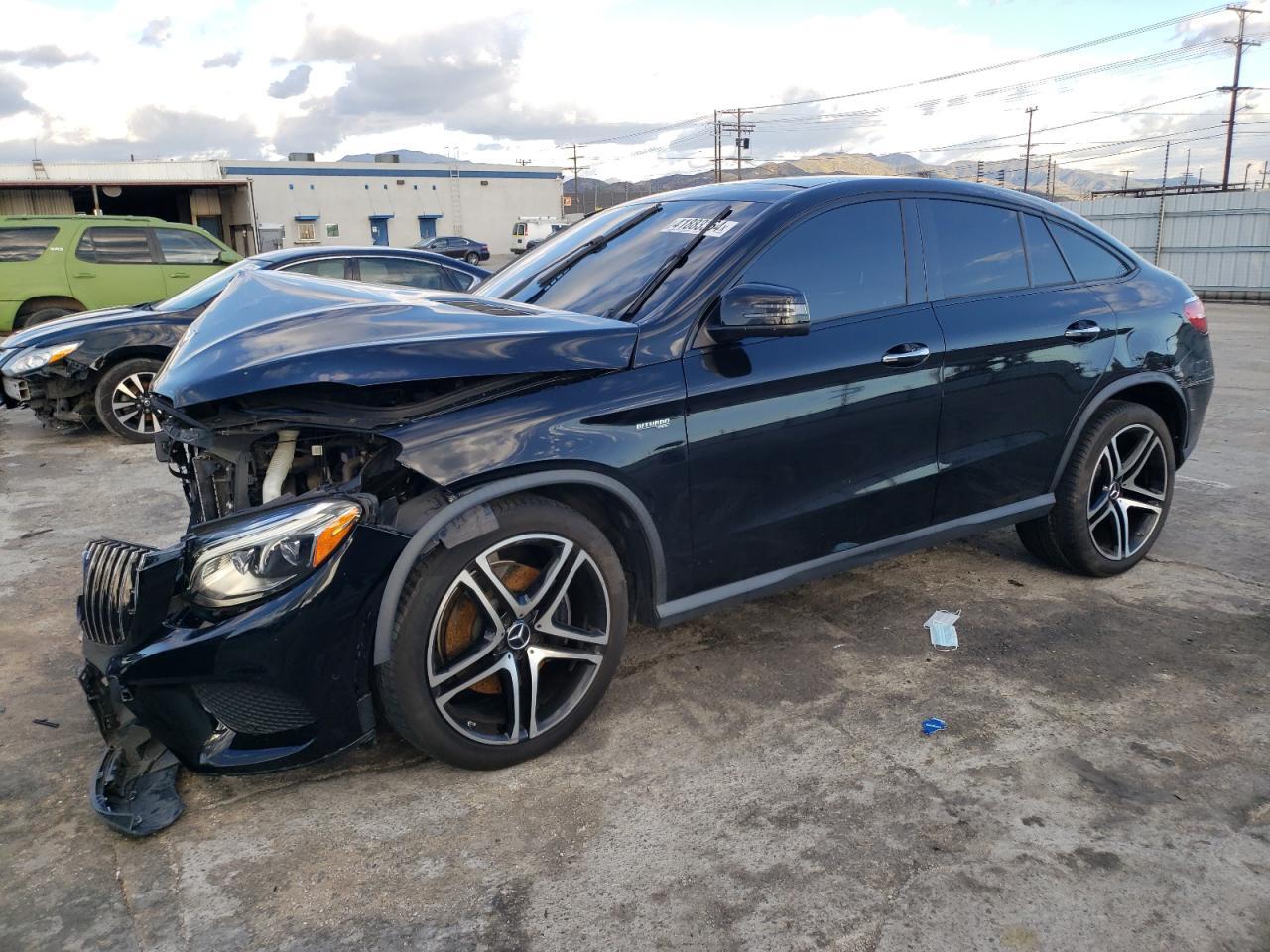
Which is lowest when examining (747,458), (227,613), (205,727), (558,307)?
(205,727)

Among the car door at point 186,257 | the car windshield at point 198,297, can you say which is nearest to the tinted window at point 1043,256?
the car windshield at point 198,297

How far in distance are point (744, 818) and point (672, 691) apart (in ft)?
2.65

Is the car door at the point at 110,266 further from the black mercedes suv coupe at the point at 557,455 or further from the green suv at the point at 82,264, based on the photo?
the black mercedes suv coupe at the point at 557,455

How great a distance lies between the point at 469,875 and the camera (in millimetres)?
2533

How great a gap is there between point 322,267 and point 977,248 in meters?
6.12

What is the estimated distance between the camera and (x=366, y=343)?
8.96 ft

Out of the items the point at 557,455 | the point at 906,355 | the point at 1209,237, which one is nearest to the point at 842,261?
the point at 906,355

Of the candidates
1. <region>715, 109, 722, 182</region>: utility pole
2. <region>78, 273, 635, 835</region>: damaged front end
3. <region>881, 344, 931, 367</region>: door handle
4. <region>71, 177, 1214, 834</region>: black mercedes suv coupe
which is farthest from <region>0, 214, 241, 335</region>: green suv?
<region>715, 109, 722, 182</region>: utility pole

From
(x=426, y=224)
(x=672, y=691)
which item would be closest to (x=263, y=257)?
(x=672, y=691)

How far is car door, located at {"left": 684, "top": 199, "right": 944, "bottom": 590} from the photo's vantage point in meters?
3.22

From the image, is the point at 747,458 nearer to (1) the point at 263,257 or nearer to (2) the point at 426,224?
(1) the point at 263,257

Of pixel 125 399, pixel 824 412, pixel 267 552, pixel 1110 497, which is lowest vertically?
pixel 1110 497

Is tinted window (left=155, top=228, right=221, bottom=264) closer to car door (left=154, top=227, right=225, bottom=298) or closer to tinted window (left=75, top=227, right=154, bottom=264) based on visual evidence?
car door (left=154, top=227, right=225, bottom=298)

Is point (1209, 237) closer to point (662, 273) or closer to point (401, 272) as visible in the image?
point (401, 272)
